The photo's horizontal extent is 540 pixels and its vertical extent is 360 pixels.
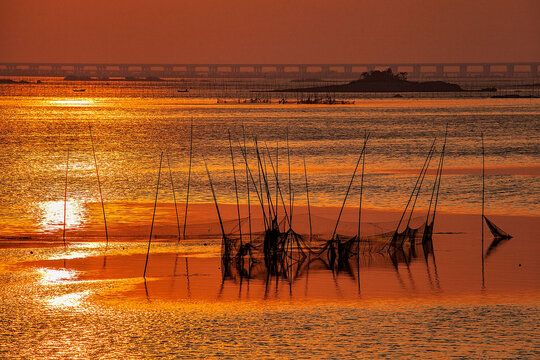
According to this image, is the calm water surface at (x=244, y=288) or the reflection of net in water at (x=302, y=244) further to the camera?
the reflection of net in water at (x=302, y=244)

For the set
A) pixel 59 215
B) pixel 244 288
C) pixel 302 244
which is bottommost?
pixel 244 288

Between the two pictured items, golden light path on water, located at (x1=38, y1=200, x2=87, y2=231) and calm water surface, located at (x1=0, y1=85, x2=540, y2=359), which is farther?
golden light path on water, located at (x1=38, y1=200, x2=87, y2=231)

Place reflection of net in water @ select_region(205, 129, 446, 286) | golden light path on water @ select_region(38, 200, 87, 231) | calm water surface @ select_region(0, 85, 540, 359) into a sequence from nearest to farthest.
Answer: calm water surface @ select_region(0, 85, 540, 359)
reflection of net in water @ select_region(205, 129, 446, 286)
golden light path on water @ select_region(38, 200, 87, 231)

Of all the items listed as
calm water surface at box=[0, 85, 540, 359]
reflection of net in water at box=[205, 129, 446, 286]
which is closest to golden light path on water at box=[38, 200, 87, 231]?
calm water surface at box=[0, 85, 540, 359]

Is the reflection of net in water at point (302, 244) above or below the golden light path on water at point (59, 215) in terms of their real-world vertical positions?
below

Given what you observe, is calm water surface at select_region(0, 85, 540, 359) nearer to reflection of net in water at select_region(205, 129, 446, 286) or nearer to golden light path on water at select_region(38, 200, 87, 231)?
golden light path on water at select_region(38, 200, 87, 231)

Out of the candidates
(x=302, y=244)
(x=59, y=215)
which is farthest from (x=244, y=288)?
(x=59, y=215)

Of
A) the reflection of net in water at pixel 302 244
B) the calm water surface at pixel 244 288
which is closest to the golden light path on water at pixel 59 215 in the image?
the calm water surface at pixel 244 288

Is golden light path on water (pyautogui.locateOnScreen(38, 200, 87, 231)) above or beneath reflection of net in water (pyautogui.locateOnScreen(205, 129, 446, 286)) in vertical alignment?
above

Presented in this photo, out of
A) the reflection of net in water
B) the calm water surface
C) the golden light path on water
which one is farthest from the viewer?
the golden light path on water

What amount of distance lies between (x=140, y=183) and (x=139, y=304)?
18.7m

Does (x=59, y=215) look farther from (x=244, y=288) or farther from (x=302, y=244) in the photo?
(x=244, y=288)

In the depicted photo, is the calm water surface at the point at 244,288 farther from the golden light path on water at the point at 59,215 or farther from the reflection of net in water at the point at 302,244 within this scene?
the reflection of net in water at the point at 302,244

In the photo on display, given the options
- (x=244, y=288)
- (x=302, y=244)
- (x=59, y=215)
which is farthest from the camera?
(x=59, y=215)
